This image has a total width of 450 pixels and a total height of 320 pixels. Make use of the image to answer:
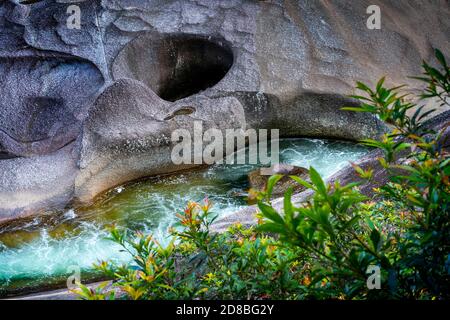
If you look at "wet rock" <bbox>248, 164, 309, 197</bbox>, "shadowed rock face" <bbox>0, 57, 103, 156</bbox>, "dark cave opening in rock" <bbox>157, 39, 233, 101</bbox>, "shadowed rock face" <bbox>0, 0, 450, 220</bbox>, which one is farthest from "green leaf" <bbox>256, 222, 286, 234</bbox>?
"dark cave opening in rock" <bbox>157, 39, 233, 101</bbox>

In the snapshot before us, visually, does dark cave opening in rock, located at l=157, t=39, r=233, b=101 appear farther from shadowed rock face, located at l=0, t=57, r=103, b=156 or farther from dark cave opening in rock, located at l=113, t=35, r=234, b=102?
shadowed rock face, located at l=0, t=57, r=103, b=156

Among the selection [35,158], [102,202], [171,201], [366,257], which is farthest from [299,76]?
[366,257]

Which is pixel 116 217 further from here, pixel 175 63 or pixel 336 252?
pixel 336 252

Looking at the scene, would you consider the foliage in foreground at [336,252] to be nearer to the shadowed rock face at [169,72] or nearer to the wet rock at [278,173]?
the wet rock at [278,173]

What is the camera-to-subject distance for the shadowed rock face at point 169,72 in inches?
217

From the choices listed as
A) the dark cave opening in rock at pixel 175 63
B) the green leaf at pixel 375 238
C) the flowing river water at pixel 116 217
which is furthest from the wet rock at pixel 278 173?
the green leaf at pixel 375 238

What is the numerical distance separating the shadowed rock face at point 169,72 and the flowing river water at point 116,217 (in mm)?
253

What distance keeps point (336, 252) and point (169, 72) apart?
5777 millimetres

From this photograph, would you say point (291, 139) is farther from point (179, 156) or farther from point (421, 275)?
point (421, 275)

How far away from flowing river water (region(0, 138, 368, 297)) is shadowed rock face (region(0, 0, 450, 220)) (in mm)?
253

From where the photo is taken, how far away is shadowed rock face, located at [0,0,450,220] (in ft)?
18.1

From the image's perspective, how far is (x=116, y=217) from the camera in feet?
16.6

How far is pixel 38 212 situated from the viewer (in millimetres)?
5020
